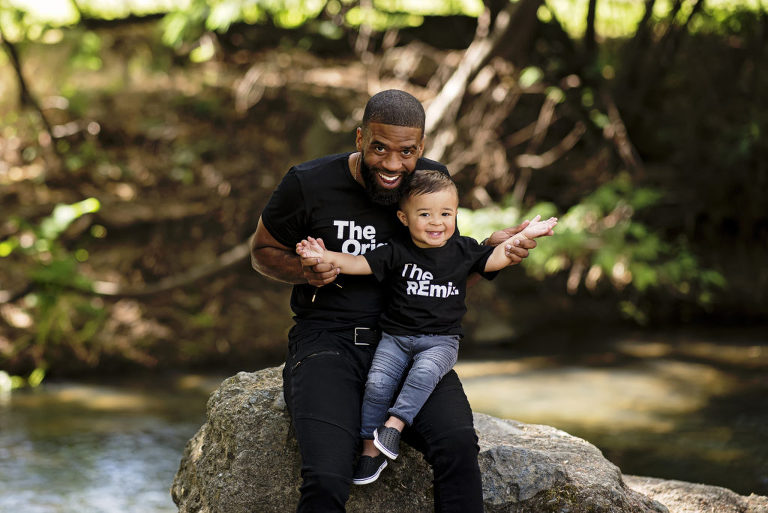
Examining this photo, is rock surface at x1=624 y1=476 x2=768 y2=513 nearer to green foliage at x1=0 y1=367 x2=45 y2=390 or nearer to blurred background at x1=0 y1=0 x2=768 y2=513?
blurred background at x1=0 y1=0 x2=768 y2=513

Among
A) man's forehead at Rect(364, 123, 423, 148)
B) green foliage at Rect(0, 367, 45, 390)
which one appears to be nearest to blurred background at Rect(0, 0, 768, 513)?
green foliage at Rect(0, 367, 45, 390)

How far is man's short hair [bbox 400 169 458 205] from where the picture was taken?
2.87 m

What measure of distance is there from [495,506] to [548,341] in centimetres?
516

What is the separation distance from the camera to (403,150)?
2.86m

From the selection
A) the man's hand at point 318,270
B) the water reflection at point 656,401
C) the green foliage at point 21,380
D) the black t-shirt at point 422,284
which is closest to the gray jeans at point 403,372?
the black t-shirt at point 422,284

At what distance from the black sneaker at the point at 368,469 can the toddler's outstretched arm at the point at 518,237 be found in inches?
32.2

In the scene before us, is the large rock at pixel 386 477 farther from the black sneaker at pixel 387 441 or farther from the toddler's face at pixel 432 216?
the toddler's face at pixel 432 216

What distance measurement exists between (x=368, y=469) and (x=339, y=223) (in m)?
0.93

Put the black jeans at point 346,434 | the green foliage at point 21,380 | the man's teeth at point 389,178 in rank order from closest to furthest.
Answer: the black jeans at point 346,434
the man's teeth at point 389,178
the green foliage at point 21,380

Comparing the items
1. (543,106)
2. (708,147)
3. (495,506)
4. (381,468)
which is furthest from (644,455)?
(543,106)

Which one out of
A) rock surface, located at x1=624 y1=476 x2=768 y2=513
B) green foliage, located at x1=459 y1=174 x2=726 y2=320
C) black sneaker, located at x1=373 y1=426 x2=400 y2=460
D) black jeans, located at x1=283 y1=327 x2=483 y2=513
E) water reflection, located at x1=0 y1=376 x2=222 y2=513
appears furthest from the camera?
green foliage, located at x1=459 y1=174 x2=726 y2=320

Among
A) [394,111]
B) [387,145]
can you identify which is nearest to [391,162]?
[387,145]

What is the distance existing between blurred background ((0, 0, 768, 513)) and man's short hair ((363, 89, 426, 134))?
3.58m

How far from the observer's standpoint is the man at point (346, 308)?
261 cm
